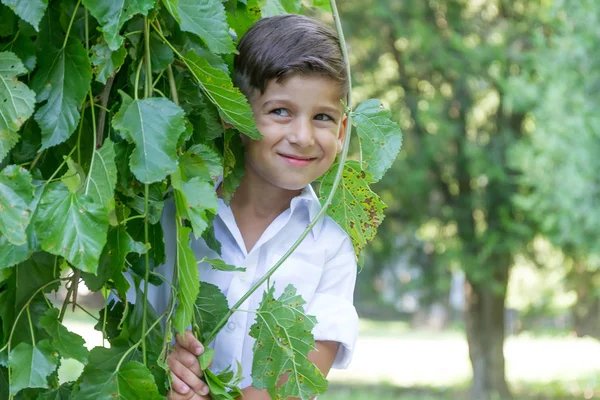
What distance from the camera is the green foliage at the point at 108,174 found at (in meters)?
1.10

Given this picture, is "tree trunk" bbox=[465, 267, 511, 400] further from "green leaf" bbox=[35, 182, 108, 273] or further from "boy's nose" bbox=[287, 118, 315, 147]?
"green leaf" bbox=[35, 182, 108, 273]

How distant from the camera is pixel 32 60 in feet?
3.89

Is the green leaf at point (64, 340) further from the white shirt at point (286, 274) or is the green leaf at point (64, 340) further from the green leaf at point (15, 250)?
the white shirt at point (286, 274)

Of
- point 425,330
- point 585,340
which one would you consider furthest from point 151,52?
point 425,330

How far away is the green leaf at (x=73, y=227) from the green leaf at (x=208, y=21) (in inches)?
10.7

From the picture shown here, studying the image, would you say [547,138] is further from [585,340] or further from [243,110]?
[585,340]

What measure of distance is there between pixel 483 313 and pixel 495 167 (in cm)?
217

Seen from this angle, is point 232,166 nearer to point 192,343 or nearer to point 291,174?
point 291,174

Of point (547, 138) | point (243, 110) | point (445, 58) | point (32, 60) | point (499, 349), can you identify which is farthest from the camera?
point (499, 349)

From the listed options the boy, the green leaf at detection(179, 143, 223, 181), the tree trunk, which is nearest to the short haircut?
the boy

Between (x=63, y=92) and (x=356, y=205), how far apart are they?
59cm

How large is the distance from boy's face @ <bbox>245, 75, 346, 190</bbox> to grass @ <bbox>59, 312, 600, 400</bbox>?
628 centimetres

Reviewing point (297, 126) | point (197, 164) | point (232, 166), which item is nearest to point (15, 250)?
point (197, 164)

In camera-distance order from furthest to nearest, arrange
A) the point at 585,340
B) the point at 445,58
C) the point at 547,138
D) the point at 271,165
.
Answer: the point at 585,340 < the point at 445,58 < the point at 547,138 < the point at 271,165
